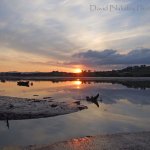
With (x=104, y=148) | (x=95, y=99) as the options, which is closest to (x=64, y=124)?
(x=104, y=148)

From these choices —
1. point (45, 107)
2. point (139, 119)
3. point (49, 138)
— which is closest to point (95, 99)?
point (45, 107)

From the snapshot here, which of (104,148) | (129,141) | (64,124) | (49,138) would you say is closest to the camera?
(104,148)

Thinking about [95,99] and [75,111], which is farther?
[95,99]

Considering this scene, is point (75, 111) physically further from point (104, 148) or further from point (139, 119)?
point (104, 148)

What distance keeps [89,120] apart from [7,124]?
7.51 metres

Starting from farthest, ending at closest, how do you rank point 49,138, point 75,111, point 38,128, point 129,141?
point 75,111 → point 38,128 → point 49,138 → point 129,141

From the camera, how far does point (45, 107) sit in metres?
36.0

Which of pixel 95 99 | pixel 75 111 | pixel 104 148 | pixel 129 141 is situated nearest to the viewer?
pixel 104 148

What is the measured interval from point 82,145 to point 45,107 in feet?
59.7

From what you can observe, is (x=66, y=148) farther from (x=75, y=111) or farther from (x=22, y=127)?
(x=75, y=111)

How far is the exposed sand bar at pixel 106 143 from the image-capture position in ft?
58.0

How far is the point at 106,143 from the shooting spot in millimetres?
18641

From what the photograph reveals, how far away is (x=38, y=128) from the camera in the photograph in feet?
79.3

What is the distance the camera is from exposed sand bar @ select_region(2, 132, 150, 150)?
17.7 meters
